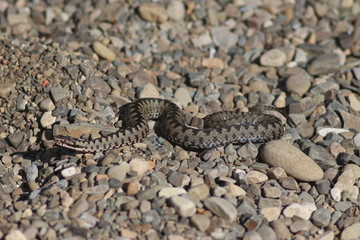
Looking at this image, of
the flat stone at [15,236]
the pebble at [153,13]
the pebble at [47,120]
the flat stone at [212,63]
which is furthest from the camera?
the pebble at [153,13]

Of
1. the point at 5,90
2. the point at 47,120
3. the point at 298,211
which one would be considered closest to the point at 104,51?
the point at 5,90

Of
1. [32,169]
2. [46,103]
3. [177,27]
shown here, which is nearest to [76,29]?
[177,27]

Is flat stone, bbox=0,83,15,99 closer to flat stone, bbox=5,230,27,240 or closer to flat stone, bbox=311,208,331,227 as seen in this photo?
flat stone, bbox=5,230,27,240

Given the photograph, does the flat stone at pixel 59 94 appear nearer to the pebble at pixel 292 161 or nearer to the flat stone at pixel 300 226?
the pebble at pixel 292 161

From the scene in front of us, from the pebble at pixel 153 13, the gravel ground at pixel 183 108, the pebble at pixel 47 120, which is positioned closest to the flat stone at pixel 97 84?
the gravel ground at pixel 183 108

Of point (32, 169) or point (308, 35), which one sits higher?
point (308, 35)

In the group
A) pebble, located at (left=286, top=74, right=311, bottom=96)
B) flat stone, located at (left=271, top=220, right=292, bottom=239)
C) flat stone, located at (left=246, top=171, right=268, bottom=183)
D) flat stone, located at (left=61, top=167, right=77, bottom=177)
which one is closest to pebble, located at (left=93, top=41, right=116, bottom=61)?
pebble, located at (left=286, top=74, right=311, bottom=96)

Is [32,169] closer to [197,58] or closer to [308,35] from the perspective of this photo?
[197,58]

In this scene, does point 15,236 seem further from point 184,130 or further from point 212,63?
point 212,63
